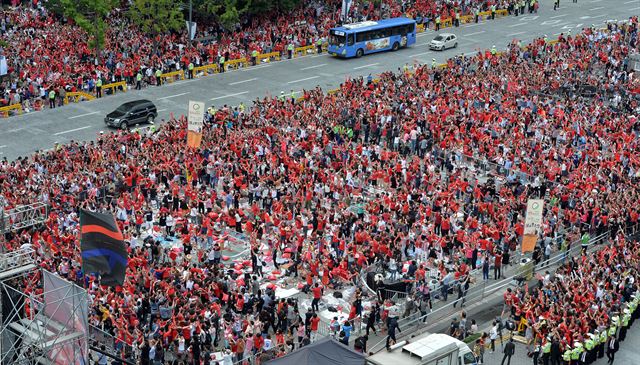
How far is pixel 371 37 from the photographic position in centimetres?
7019

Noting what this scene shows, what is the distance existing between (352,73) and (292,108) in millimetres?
12967

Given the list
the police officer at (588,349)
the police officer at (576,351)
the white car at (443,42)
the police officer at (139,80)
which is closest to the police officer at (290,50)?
the white car at (443,42)

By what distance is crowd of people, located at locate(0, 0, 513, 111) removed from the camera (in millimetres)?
58500

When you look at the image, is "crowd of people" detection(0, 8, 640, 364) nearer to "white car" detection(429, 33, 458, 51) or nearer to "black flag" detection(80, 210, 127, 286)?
"black flag" detection(80, 210, 127, 286)

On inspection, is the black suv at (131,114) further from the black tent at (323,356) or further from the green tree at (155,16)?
the black tent at (323,356)

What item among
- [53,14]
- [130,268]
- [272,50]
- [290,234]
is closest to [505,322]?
[290,234]

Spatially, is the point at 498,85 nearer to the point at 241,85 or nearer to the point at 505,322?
the point at 241,85

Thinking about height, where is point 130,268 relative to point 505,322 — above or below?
above

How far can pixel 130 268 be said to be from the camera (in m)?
35.0

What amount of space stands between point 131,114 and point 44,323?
27779mm

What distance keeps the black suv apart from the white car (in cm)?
2422

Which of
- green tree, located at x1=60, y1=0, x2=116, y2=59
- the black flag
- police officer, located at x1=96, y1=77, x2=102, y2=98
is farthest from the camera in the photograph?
green tree, located at x1=60, y1=0, x2=116, y2=59

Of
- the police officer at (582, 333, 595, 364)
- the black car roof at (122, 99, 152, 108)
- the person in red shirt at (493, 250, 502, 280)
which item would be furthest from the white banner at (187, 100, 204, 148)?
the police officer at (582, 333, 595, 364)

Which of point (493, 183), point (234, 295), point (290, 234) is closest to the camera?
point (234, 295)
